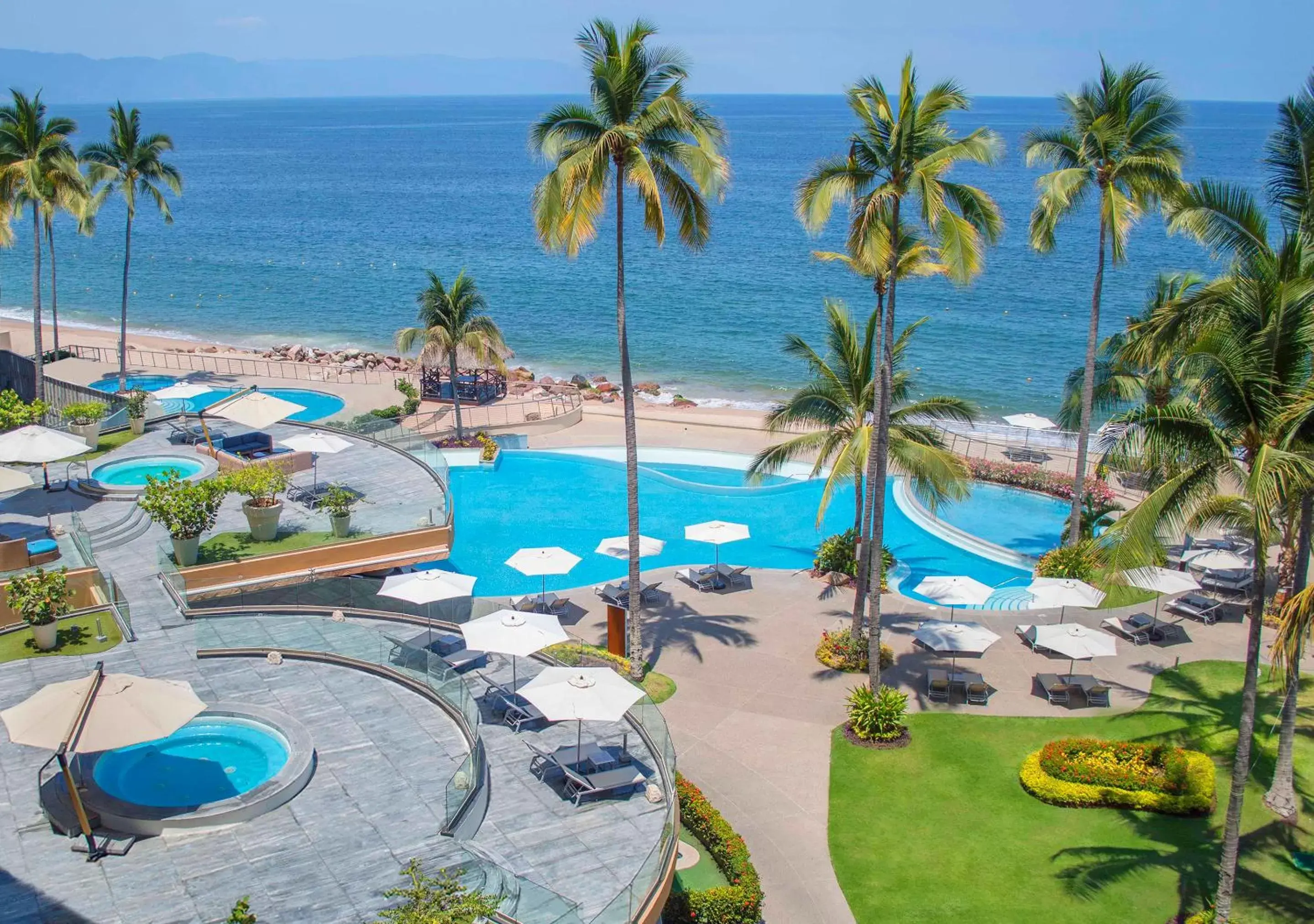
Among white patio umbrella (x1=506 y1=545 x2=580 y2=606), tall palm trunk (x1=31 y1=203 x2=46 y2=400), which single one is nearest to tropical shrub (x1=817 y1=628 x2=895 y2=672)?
white patio umbrella (x1=506 y1=545 x2=580 y2=606)

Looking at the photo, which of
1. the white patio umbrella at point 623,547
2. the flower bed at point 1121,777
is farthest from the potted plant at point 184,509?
the flower bed at point 1121,777

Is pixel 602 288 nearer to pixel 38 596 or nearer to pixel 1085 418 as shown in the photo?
pixel 1085 418

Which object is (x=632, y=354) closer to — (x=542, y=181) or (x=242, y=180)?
(x=542, y=181)

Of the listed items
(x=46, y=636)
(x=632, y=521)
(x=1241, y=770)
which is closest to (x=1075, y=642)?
(x=1241, y=770)

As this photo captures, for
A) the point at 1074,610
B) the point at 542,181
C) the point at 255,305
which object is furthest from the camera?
the point at 255,305

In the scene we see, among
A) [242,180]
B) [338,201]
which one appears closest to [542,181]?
[338,201]

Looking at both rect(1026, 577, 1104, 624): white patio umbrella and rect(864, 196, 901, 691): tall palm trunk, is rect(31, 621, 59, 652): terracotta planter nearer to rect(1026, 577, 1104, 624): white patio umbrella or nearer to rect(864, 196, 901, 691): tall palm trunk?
rect(864, 196, 901, 691): tall palm trunk

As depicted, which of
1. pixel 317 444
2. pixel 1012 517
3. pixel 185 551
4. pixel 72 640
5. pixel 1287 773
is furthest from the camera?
pixel 1012 517
